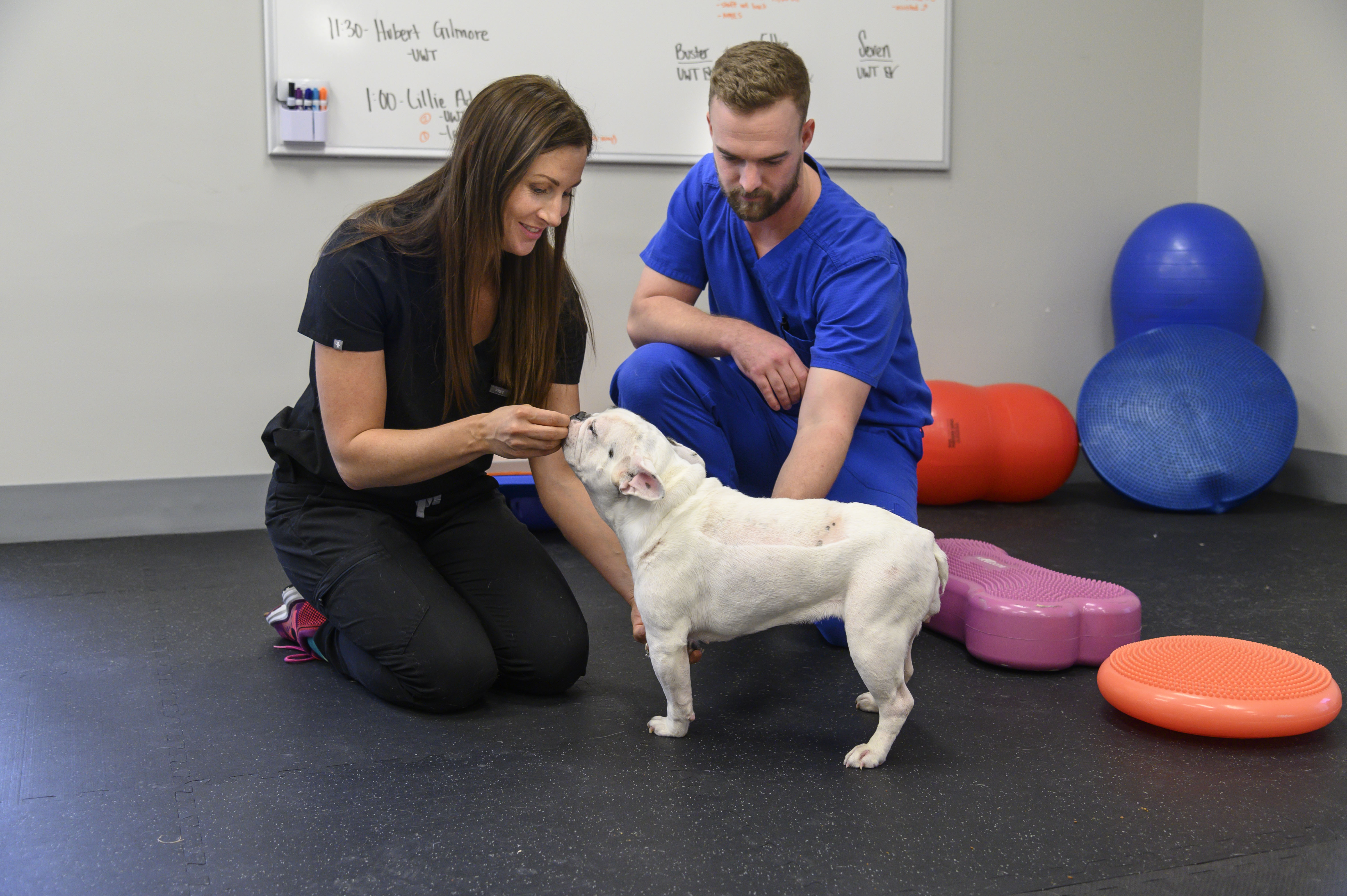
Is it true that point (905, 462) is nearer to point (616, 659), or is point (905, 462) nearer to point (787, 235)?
point (787, 235)

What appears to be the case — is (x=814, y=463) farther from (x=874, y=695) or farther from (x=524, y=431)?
(x=524, y=431)

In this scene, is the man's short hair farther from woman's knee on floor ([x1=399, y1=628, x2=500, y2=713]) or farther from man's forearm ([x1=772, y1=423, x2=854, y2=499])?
woman's knee on floor ([x1=399, y1=628, x2=500, y2=713])

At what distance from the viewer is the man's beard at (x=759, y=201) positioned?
231 centimetres

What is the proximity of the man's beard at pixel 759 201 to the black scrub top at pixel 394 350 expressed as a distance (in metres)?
0.45

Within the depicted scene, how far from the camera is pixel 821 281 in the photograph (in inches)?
96.4

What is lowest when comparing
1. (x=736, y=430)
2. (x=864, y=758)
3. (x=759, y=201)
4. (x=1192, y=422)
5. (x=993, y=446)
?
(x=864, y=758)

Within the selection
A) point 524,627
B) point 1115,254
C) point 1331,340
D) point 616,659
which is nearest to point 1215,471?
point 1331,340

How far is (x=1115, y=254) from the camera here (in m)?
4.92

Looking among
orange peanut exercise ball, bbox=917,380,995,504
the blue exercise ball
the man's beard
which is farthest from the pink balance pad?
the blue exercise ball

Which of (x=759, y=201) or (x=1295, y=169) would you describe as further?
(x=1295, y=169)

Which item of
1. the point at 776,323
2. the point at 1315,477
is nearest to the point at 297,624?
the point at 776,323

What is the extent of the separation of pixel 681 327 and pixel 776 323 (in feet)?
0.81

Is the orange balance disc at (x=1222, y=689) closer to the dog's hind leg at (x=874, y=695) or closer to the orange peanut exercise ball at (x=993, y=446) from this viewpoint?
the dog's hind leg at (x=874, y=695)

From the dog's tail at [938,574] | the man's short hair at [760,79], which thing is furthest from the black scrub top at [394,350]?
the dog's tail at [938,574]
